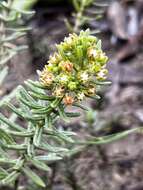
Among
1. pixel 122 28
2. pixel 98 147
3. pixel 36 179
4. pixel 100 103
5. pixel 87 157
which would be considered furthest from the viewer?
pixel 122 28

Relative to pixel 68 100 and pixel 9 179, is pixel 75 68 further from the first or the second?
pixel 9 179

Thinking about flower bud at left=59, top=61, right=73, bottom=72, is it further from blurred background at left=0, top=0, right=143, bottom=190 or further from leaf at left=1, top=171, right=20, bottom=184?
blurred background at left=0, top=0, right=143, bottom=190

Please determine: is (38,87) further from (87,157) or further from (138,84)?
(138,84)

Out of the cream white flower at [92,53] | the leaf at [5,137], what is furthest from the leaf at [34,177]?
the cream white flower at [92,53]

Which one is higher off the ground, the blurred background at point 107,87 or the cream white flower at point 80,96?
the blurred background at point 107,87

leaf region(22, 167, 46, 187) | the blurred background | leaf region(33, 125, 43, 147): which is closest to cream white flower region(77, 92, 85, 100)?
leaf region(33, 125, 43, 147)

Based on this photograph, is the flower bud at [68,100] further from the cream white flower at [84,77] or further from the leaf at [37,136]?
the leaf at [37,136]

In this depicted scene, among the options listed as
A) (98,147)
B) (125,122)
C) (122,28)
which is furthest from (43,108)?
(122,28)

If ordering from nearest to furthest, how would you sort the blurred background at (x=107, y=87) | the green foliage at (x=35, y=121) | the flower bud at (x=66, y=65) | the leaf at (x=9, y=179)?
the flower bud at (x=66, y=65) → the green foliage at (x=35, y=121) → the leaf at (x=9, y=179) → the blurred background at (x=107, y=87)
